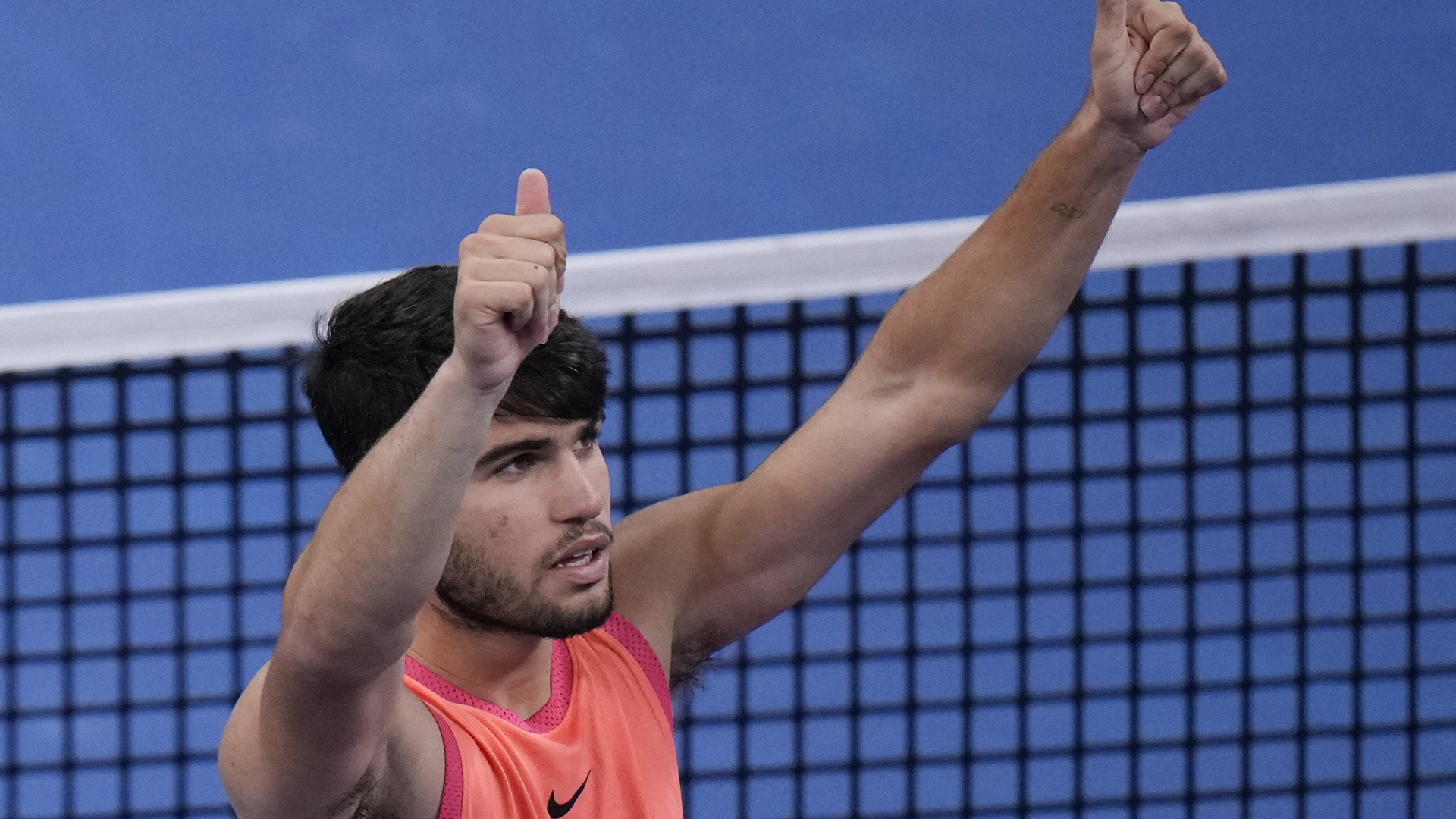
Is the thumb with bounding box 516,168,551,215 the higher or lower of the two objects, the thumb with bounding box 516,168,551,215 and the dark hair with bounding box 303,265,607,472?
the higher

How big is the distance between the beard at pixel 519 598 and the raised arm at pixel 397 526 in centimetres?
24

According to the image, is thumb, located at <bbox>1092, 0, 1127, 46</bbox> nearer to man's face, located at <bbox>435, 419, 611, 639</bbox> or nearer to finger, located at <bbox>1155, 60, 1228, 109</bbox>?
finger, located at <bbox>1155, 60, 1228, 109</bbox>

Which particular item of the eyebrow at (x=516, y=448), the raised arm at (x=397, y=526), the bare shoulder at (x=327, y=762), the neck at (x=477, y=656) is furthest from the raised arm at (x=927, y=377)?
the raised arm at (x=397, y=526)

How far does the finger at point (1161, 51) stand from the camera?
1226 millimetres

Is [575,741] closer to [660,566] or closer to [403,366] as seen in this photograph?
[660,566]

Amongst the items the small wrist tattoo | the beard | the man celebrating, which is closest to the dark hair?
the man celebrating

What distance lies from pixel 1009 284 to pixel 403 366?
0.49 metres

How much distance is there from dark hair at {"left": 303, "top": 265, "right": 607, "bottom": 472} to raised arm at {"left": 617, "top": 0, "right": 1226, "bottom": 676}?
23 centimetres

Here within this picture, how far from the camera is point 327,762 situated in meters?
1.02

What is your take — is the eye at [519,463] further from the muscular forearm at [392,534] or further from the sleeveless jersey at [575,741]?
the muscular forearm at [392,534]

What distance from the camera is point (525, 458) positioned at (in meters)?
1.27

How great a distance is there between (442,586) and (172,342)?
0.73 metres

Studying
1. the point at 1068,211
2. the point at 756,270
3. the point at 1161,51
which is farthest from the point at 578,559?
the point at 756,270

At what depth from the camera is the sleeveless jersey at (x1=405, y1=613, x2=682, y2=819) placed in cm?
125
